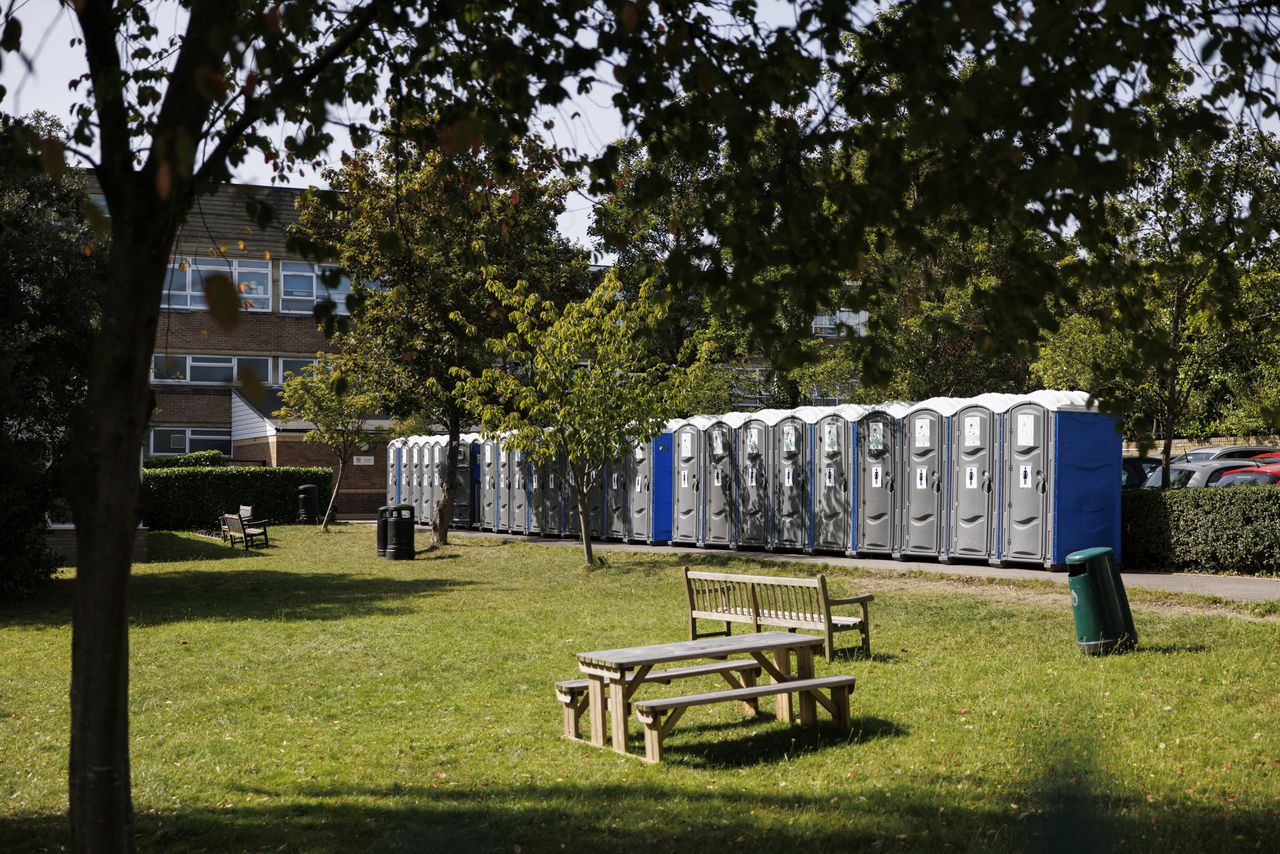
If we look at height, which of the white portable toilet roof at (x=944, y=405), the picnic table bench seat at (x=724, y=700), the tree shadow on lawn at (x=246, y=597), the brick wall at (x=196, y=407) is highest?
the brick wall at (x=196, y=407)

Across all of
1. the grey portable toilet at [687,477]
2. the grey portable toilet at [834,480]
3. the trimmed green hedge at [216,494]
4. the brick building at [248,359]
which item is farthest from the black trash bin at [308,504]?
the grey portable toilet at [834,480]

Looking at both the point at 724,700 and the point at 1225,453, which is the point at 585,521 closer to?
the point at 724,700

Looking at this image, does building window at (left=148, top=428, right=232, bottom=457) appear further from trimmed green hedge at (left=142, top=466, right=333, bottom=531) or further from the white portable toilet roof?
the white portable toilet roof

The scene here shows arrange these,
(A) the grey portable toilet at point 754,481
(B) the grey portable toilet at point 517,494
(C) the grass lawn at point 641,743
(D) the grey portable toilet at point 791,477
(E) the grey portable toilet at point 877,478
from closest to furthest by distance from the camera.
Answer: (C) the grass lawn at point 641,743 → (E) the grey portable toilet at point 877,478 → (D) the grey portable toilet at point 791,477 → (A) the grey portable toilet at point 754,481 → (B) the grey portable toilet at point 517,494

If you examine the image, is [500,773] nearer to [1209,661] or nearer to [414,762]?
[414,762]

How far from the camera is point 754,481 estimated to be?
20.7 meters

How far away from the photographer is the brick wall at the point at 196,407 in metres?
43.5

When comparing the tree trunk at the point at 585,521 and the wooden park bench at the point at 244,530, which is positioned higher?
the tree trunk at the point at 585,521

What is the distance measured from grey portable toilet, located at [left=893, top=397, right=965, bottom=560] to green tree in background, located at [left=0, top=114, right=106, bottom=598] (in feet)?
36.5

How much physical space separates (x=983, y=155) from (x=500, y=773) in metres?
4.00

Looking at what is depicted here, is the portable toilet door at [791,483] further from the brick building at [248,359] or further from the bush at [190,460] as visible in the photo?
the brick building at [248,359]

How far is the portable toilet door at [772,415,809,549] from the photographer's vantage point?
19.7 metres

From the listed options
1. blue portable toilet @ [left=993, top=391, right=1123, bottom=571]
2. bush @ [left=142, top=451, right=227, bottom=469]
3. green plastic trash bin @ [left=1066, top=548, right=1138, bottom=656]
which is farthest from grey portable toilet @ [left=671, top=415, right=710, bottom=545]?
bush @ [left=142, top=451, right=227, bottom=469]

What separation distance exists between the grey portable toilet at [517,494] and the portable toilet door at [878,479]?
1066 cm
